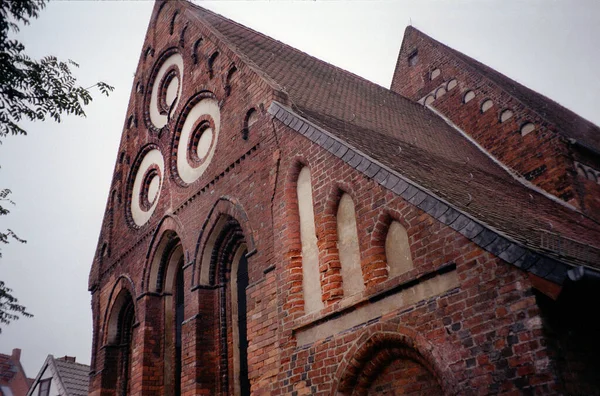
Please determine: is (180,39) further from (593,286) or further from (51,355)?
(51,355)

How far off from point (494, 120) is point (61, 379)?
15766 millimetres

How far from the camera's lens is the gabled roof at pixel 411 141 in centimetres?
613

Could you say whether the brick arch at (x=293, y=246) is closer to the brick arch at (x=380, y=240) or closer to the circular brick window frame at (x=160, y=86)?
the brick arch at (x=380, y=240)

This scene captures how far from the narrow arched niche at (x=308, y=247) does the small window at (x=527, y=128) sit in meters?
6.20

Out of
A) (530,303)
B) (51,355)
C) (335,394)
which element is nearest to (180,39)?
(335,394)

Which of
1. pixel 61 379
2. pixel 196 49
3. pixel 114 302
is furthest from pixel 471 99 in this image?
pixel 61 379

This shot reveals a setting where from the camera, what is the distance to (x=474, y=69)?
45.6 ft

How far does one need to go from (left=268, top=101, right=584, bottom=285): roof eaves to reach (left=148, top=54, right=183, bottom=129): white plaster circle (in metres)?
5.40

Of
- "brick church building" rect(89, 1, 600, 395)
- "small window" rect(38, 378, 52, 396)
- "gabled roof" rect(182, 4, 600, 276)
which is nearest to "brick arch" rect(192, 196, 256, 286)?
"brick church building" rect(89, 1, 600, 395)

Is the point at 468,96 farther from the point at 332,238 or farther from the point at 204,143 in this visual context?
the point at 332,238

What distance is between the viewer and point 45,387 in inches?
804

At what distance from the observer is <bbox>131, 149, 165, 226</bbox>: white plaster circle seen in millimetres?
11961

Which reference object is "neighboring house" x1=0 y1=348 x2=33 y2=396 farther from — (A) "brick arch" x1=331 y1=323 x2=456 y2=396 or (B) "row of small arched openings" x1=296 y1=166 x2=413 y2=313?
(A) "brick arch" x1=331 y1=323 x2=456 y2=396

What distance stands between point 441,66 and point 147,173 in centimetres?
808
